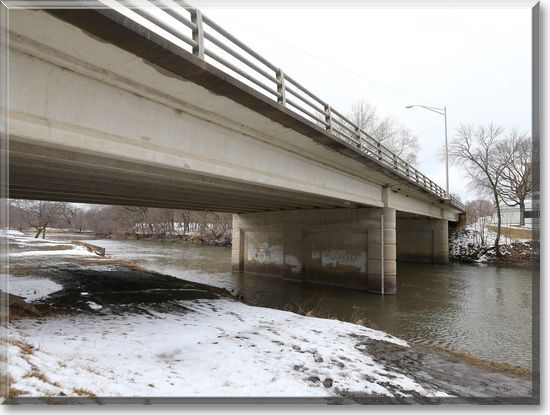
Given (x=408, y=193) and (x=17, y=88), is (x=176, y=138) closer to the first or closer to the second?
(x=17, y=88)

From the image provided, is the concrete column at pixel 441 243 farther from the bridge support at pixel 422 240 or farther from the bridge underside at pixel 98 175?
the bridge underside at pixel 98 175

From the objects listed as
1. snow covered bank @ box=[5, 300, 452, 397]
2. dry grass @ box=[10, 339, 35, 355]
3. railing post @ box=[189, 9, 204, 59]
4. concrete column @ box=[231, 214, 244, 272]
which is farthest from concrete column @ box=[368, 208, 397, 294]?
dry grass @ box=[10, 339, 35, 355]

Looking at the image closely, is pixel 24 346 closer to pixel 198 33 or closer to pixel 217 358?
pixel 217 358

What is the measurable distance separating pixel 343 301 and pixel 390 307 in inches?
76.2

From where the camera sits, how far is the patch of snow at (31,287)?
9.44 m

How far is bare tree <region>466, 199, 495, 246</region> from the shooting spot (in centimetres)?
3506

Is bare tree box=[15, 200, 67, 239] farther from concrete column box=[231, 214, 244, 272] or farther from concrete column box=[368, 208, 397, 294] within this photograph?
concrete column box=[368, 208, 397, 294]

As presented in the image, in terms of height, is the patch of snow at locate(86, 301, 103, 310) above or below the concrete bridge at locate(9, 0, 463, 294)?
below

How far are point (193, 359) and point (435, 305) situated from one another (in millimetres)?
11907

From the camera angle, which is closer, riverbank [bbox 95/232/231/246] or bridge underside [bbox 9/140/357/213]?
bridge underside [bbox 9/140/357/213]

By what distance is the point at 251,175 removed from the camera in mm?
9094

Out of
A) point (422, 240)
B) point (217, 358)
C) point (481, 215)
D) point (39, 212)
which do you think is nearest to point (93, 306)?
point (217, 358)

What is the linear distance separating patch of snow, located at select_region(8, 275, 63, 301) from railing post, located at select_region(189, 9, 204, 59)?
794cm

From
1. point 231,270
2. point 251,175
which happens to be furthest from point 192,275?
point 251,175
